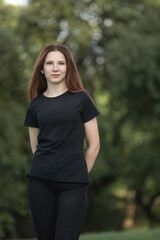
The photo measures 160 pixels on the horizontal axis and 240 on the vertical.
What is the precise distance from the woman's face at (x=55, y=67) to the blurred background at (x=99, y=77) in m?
9.88

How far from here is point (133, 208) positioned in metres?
25.8

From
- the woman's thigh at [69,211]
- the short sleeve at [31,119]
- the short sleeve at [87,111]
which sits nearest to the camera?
the woman's thigh at [69,211]

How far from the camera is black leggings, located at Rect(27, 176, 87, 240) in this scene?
3.01 meters

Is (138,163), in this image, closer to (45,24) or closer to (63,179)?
(45,24)

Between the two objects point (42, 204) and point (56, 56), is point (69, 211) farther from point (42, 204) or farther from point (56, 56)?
point (56, 56)

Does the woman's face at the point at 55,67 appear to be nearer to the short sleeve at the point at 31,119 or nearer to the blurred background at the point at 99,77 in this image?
the short sleeve at the point at 31,119

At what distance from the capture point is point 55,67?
322 cm

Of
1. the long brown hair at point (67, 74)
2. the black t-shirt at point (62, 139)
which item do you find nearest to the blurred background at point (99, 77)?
the long brown hair at point (67, 74)

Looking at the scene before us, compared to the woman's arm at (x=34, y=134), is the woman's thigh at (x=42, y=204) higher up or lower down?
lower down

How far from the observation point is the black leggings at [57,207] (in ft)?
9.89

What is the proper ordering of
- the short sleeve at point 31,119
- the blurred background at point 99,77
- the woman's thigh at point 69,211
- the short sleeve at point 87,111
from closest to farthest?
the woman's thigh at point 69,211 → the short sleeve at point 87,111 → the short sleeve at point 31,119 → the blurred background at point 99,77

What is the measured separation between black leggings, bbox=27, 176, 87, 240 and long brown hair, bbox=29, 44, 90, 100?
67 cm

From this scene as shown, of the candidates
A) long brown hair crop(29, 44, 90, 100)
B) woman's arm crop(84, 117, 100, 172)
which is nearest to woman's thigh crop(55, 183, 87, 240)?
woman's arm crop(84, 117, 100, 172)

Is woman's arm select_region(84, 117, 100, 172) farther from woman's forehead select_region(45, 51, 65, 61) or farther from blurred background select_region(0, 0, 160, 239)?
blurred background select_region(0, 0, 160, 239)
